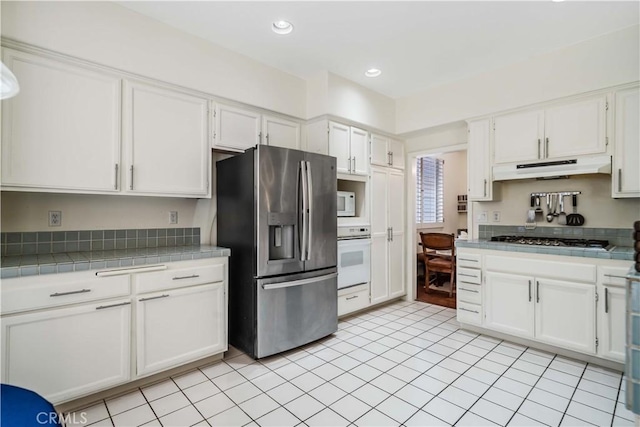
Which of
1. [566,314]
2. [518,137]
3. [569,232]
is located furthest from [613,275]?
[518,137]

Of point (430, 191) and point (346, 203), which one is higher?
point (430, 191)

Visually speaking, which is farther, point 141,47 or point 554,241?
point 554,241

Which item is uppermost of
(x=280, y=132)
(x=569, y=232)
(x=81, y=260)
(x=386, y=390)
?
(x=280, y=132)

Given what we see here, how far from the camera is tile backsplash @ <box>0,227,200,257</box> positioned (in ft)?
7.12

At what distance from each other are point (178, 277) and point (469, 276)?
2695mm

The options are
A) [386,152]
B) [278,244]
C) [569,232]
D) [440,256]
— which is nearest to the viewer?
[278,244]

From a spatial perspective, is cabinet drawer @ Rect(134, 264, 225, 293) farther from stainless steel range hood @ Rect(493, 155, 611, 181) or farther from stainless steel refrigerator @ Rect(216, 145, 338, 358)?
stainless steel range hood @ Rect(493, 155, 611, 181)

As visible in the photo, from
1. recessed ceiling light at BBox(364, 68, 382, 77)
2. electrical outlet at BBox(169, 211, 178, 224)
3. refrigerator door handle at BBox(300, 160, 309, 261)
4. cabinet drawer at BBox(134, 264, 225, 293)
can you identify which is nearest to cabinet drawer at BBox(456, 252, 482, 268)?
refrigerator door handle at BBox(300, 160, 309, 261)

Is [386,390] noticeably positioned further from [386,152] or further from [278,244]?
[386,152]

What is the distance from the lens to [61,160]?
212 cm

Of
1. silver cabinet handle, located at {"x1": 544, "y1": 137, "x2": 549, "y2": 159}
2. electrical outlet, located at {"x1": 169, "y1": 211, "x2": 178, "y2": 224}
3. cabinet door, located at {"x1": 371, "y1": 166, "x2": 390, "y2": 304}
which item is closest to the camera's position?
electrical outlet, located at {"x1": 169, "y1": 211, "x2": 178, "y2": 224}

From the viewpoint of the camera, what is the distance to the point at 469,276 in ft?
10.6

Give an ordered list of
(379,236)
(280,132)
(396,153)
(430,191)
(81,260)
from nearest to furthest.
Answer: (81,260) < (280,132) < (379,236) < (396,153) < (430,191)

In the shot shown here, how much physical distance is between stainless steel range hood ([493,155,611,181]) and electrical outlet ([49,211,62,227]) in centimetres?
388
